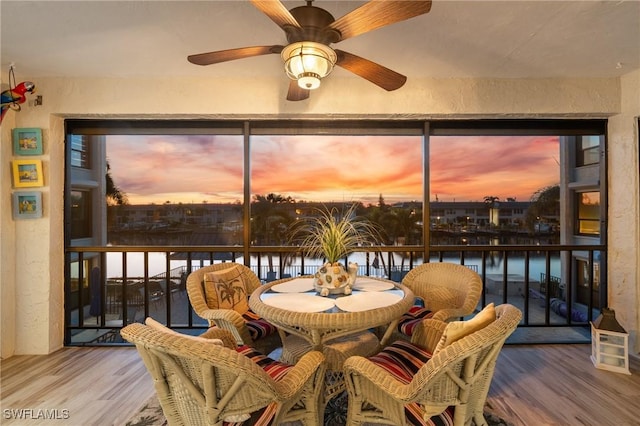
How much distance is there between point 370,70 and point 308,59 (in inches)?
18.0

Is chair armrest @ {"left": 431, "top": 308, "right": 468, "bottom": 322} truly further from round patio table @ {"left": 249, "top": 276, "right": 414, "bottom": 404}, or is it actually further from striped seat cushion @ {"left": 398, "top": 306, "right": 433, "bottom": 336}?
round patio table @ {"left": 249, "top": 276, "right": 414, "bottom": 404}

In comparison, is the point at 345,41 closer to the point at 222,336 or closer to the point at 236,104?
the point at 236,104

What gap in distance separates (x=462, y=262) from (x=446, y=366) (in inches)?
90.3

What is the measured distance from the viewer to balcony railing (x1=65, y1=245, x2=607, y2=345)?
311cm

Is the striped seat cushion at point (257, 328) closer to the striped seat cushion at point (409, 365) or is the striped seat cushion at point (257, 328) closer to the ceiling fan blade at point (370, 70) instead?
the striped seat cushion at point (409, 365)

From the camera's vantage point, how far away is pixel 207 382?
3.62 ft

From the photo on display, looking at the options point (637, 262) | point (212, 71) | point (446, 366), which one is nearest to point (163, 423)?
point (446, 366)

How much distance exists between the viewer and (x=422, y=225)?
3.17 meters

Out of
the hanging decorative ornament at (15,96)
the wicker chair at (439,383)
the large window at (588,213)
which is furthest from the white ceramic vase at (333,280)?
the large window at (588,213)

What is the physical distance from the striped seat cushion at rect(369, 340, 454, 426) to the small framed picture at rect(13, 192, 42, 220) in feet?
11.1

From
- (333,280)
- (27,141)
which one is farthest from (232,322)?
(27,141)

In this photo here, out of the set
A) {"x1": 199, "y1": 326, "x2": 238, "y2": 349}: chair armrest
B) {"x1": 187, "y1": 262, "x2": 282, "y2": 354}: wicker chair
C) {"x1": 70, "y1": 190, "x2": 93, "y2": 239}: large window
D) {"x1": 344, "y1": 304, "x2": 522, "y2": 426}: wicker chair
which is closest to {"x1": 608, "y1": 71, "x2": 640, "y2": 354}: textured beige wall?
{"x1": 344, "y1": 304, "x2": 522, "y2": 426}: wicker chair

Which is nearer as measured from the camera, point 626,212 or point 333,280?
point 333,280

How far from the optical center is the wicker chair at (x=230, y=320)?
2.00 metres
